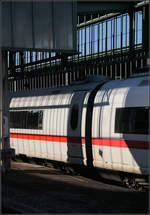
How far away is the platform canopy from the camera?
57.2 ft

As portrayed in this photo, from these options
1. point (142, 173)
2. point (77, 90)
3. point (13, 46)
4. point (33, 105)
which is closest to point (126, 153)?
point (142, 173)

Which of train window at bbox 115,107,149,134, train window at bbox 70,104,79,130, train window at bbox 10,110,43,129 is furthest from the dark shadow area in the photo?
train window at bbox 10,110,43,129

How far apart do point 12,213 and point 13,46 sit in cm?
807

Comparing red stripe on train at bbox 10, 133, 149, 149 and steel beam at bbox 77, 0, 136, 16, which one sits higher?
steel beam at bbox 77, 0, 136, 16

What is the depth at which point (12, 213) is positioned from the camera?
34.8 feet

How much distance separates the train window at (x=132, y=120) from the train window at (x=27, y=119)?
5.26 m

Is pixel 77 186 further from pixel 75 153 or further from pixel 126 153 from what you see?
pixel 75 153

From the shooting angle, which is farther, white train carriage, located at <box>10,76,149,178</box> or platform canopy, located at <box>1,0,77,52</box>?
platform canopy, located at <box>1,0,77,52</box>

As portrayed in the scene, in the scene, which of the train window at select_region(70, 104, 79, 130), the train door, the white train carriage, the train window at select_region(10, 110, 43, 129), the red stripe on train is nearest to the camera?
the red stripe on train

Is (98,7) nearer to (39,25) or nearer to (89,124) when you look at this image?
(39,25)

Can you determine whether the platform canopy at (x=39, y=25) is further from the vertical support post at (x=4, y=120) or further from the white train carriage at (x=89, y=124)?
the white train carriage at (x=89, y=124)

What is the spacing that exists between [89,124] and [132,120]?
2465 mm

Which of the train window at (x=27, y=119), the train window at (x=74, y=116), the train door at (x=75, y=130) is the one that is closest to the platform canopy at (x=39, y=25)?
the train door at (x=75, y=130)

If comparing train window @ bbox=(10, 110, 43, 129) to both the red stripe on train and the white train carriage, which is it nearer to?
the white train carriage
